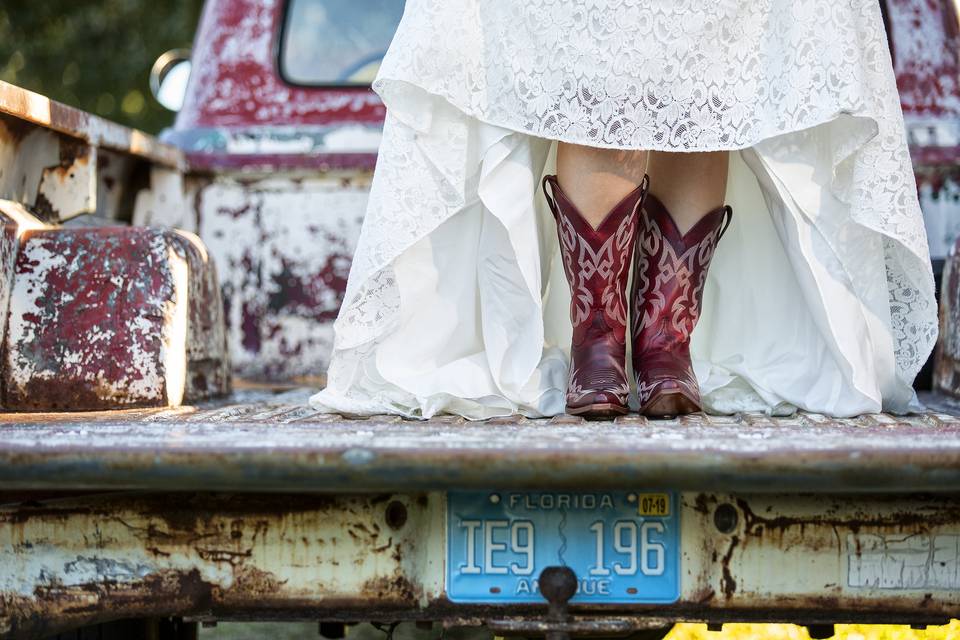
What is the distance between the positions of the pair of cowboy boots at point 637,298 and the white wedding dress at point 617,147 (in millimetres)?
71

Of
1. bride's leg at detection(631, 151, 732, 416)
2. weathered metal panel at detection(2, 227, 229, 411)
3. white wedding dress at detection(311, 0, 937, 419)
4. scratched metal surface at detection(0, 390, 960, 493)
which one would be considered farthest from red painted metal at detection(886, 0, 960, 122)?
weathered metal panel at detection(2, 227, 229, 411)

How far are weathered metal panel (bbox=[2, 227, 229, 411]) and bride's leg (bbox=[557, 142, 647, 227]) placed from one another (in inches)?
26.4

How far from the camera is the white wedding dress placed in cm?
184

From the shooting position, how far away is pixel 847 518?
54.6 inches

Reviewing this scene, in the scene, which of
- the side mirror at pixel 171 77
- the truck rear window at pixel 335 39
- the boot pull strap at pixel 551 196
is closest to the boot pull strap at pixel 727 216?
the boot pull strap at pixel 551 196

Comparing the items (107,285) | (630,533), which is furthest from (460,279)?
(630,533)

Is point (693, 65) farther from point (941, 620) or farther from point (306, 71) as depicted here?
point (306, 71)

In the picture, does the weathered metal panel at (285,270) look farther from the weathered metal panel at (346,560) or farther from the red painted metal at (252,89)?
the weathered metal panel at (346,560)

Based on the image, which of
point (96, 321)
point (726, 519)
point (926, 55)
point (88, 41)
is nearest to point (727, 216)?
point (726, 519)

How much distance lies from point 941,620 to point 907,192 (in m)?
0.76

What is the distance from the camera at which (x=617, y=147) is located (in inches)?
72.5

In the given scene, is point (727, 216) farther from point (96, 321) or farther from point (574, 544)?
point (96, 321)

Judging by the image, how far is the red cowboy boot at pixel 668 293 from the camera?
1.92 m

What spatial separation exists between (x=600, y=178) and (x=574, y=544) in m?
0.73
